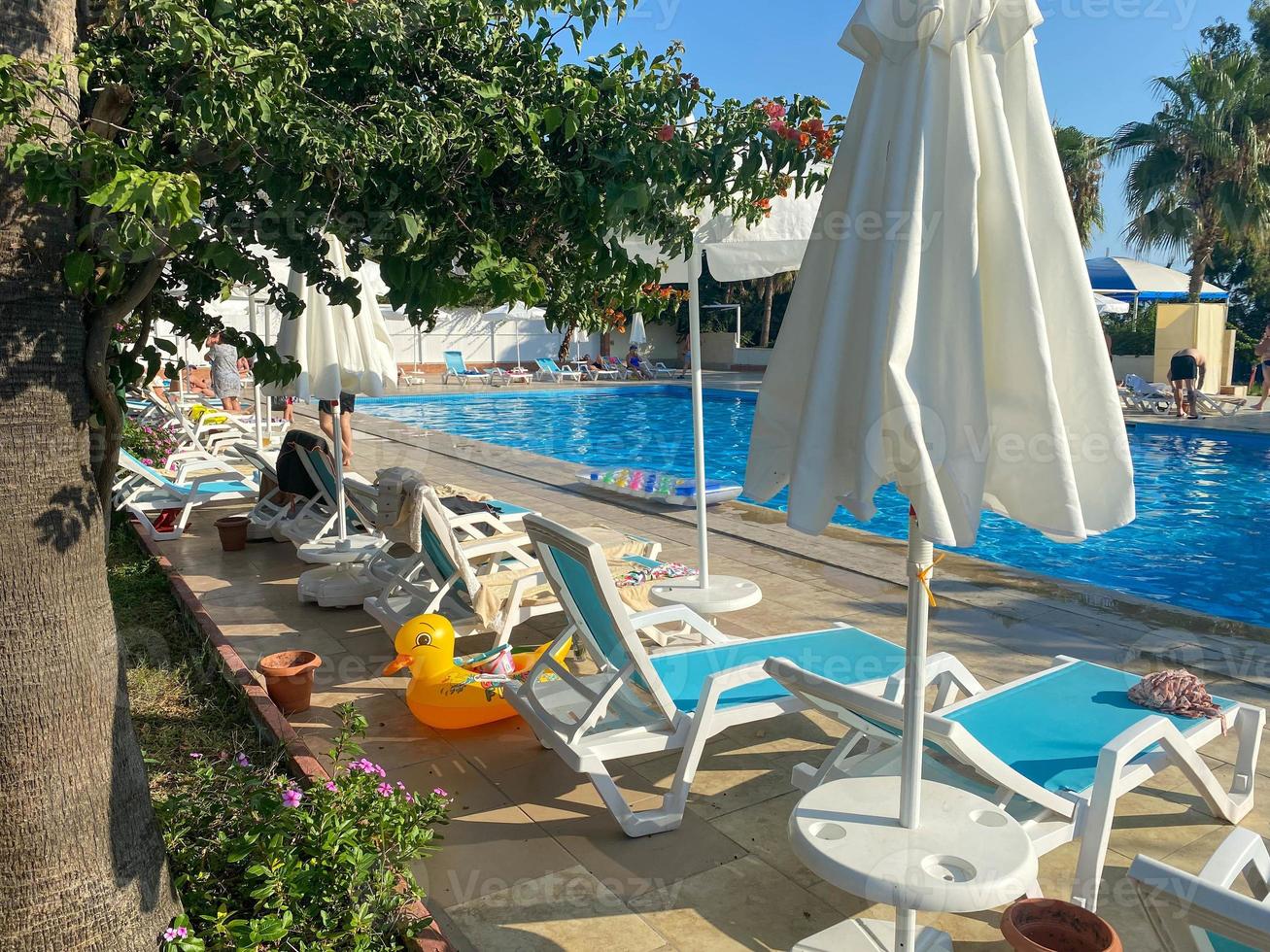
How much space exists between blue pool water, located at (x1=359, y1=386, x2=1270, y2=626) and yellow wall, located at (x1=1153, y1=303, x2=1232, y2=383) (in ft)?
19.6

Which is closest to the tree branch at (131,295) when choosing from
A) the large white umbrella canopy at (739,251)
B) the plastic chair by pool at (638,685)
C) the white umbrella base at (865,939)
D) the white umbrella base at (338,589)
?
the plastic chair by pool at (638,685)

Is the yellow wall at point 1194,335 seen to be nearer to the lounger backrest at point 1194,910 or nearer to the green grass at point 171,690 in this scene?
the green grass at point 171,690

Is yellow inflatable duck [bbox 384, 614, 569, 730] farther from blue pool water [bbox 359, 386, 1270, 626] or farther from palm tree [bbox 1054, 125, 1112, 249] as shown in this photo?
palm tree [bbox 1054, 125, 1112, 249]

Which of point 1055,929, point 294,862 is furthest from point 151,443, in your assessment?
point 1055,929

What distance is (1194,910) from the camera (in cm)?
156

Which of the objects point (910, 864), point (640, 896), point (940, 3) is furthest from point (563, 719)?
point (940, 3)

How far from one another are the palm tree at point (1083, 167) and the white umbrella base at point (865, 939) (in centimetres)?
2681

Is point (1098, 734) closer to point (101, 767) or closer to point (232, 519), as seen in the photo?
point (101, 767)

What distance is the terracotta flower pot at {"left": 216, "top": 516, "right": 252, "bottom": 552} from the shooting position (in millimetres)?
7270

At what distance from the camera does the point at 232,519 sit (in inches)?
290

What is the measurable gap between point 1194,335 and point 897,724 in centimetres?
2310

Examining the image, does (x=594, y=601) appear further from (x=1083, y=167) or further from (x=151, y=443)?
A: (x=1083, y=167)

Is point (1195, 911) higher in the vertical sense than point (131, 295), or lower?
lower

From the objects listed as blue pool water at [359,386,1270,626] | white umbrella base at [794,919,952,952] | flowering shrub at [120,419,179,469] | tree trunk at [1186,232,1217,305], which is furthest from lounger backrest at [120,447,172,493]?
tree trunk at [1186,232,1217,305]
